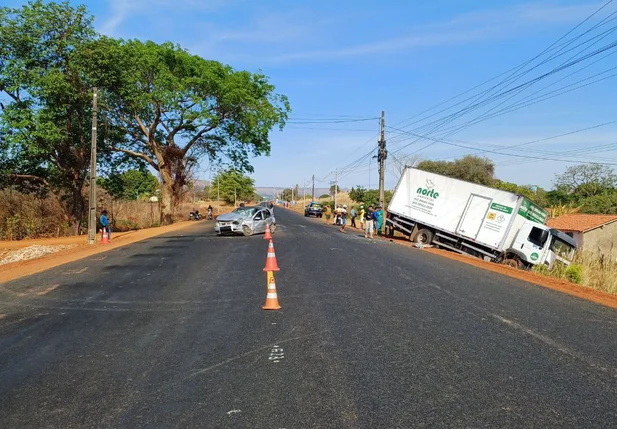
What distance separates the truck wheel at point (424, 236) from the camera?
1005 inches

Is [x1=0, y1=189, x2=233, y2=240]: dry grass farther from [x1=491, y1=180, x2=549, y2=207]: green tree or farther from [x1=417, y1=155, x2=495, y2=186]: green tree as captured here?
[x1=417, y1=155, x2=495, y2=186]: green tree

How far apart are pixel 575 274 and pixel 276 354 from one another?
15639mm

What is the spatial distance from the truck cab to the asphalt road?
12.2 meters

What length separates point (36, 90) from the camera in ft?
84.0

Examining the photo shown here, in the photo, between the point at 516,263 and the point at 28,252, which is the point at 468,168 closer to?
the point at 516,263

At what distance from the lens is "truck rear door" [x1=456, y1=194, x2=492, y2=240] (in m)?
23.0

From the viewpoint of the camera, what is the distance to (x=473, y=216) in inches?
921

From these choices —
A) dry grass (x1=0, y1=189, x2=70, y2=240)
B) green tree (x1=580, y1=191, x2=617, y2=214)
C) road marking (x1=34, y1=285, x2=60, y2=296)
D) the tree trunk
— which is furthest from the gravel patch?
green tree (x1=580, y1=191, x2=617, y2=214)

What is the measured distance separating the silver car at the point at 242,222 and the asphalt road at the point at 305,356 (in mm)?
14029

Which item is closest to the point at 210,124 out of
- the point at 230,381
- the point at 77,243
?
the point at 77,243

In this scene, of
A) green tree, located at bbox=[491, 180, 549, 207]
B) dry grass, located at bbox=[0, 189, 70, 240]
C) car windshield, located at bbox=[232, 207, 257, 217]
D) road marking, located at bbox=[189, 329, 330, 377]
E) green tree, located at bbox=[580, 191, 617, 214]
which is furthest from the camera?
green tree, located at bbox=[491, 180, 549, 207]

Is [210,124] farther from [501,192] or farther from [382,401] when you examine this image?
[382,401]

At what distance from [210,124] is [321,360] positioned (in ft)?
113

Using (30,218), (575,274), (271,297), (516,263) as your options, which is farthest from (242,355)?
(30,218)
